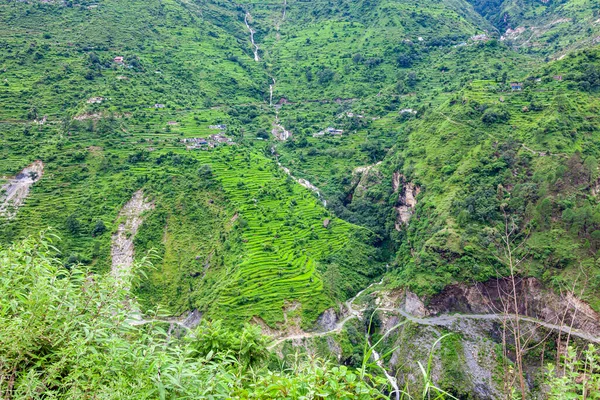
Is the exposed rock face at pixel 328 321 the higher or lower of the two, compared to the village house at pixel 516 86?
lower

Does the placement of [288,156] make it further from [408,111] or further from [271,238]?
[271,238]

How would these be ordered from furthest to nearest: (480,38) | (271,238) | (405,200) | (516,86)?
1. (480,38)
2. (516,86)
3. (405,200)
4. (271,238)

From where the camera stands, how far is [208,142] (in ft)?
185

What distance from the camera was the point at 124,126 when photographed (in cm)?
5400

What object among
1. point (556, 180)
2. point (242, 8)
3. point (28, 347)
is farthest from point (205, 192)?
point (242, 8)

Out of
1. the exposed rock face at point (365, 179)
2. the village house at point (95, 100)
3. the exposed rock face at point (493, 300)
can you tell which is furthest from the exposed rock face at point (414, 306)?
the village house at point (95, 100)

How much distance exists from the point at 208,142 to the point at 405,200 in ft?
97.8

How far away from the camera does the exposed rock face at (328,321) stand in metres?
35.1

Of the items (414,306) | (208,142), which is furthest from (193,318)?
(208,142)

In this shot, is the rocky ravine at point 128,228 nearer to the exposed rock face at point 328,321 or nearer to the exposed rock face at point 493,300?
the exposed rock face at point 328,321

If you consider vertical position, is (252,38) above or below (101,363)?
below

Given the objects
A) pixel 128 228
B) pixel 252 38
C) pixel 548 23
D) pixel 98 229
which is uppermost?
pixel 548 23

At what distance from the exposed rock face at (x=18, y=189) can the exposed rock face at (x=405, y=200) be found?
44236 millimetres

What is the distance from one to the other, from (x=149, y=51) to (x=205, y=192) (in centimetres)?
4519
